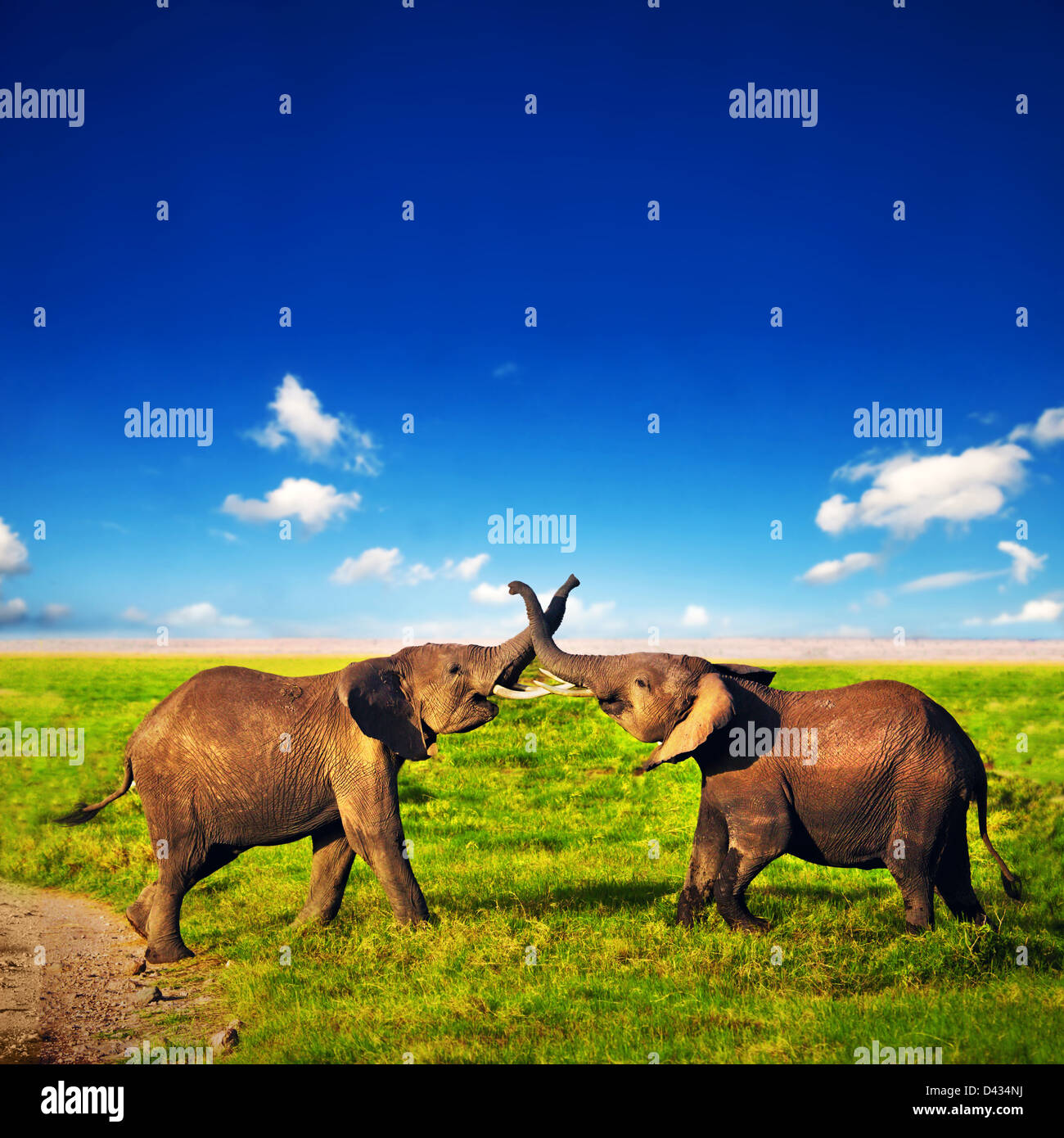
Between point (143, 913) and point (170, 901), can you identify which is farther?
point (143, 913)

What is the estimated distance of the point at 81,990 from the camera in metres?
9.50

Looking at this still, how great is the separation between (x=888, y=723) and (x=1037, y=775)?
1787cm

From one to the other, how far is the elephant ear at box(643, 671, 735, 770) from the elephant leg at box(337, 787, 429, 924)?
2.95 m

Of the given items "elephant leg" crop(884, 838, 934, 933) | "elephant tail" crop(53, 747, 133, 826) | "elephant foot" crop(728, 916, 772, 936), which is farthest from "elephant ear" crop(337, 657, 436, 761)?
"elephant leg" crop(884, 838, 934, 933)

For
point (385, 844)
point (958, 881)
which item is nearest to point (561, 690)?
point (385, 844)

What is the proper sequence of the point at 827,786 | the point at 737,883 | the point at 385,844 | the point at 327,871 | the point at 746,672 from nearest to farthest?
the point at 737,883 → the point at 827,786 → the point at 385,844 → the point at 327,871 → the point at 746,672

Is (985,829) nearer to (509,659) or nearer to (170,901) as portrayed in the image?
(509,659)

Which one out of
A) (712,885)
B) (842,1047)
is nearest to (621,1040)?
(842,1047)

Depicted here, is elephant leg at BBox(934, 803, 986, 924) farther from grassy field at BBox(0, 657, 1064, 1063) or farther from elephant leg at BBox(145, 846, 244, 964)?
elephant leg at BBox(145, 846, 244, 964)

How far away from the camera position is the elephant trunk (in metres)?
10.4

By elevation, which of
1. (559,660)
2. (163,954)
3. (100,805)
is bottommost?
(163,954)

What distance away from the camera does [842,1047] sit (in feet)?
23.3

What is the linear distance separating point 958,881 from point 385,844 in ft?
21.5
